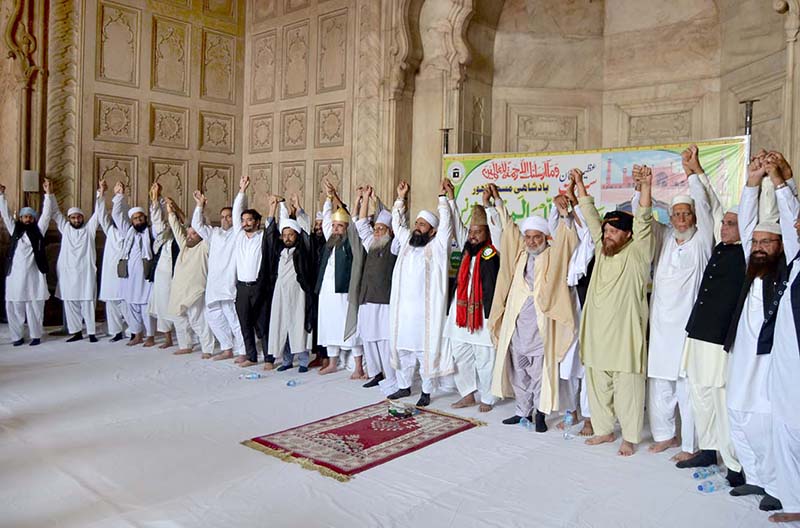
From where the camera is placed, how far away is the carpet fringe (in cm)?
347

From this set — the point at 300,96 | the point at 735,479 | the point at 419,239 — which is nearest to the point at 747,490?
the point at 735,479

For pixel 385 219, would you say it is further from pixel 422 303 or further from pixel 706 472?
pixel 706 472

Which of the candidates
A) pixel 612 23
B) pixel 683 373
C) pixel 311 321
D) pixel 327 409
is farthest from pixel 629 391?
pixel 612 23

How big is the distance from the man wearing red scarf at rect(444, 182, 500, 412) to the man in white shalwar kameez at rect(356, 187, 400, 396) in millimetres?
643

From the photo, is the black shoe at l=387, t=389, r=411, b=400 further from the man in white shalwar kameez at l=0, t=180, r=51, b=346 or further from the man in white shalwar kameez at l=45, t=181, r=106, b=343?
the man in white shalwar kameez at l=0, t=180, r=51, b=346

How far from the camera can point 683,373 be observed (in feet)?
12.3

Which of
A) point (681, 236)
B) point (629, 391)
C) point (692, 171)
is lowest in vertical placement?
point (629, 391)

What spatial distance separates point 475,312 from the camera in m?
4.80

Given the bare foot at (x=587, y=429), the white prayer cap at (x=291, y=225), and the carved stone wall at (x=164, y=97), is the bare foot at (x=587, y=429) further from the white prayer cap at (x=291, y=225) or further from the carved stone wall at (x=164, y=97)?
the carved stone wall at (x=164, y=97)

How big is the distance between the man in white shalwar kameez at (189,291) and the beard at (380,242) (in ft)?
7.13

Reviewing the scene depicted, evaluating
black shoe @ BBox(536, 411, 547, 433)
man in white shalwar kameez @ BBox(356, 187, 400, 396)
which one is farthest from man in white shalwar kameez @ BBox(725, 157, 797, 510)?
man in white shalwar kameez @ BBox(356, 187, 400, 396)

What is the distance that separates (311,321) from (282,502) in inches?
119

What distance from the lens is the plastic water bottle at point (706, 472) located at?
139 inches

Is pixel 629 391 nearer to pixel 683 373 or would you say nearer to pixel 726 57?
pixel 683 373
